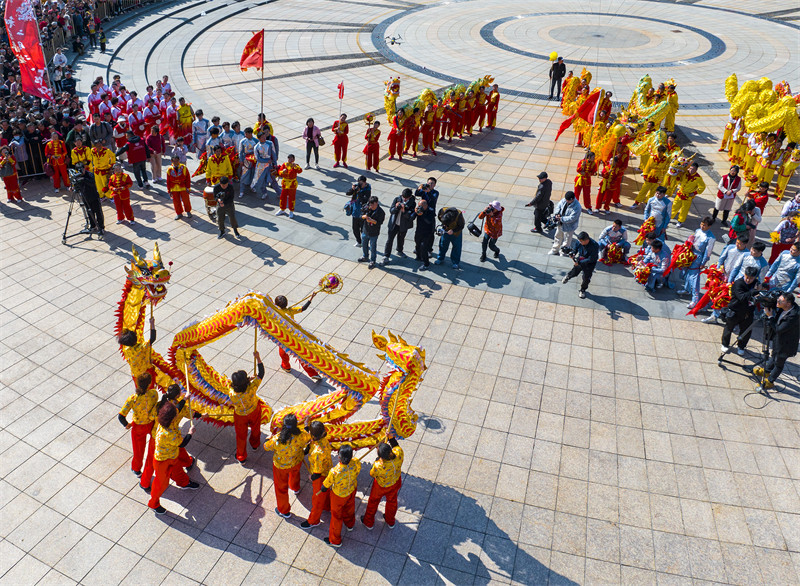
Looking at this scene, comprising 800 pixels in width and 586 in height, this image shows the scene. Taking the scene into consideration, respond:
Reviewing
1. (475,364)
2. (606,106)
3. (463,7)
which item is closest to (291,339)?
(475,364)

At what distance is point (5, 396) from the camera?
8812mm

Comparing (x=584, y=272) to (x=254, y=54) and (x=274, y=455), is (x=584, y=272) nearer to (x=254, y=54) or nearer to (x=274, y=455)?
(x=274, y=455)

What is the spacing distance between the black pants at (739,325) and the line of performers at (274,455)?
6.84 metres

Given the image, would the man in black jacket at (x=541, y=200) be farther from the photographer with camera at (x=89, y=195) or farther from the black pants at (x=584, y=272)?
the photographer with camera at (x=89, y=195)

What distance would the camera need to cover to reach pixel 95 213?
1309 cm

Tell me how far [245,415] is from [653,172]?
1236 cm

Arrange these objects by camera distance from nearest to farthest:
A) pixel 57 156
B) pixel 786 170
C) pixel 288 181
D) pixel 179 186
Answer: pixel 179 186 < pixel 288 181 < pixel 57 156 < pixel 786 170

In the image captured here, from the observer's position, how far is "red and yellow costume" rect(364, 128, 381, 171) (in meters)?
16.3

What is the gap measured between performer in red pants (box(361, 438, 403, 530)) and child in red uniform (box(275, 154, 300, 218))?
891 cm

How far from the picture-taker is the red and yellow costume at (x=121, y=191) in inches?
521

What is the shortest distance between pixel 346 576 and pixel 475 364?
14.3ft

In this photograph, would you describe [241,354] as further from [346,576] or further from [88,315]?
[346,576]

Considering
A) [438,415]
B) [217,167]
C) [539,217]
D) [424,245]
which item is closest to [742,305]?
[539,217]

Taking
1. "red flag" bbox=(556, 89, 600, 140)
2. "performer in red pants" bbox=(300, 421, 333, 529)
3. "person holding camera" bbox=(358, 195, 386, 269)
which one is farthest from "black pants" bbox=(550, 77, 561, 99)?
"performer in red pants" bbox=(300, 421, 333, 529)
